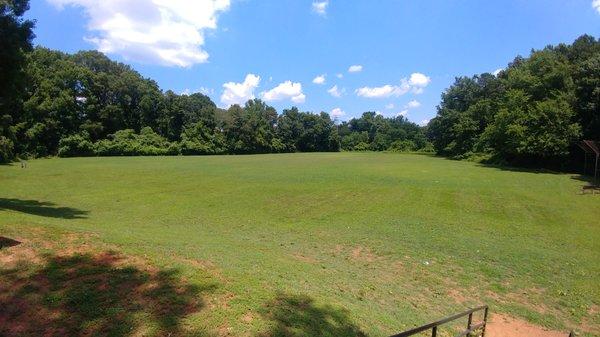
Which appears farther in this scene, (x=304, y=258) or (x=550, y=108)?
(x=550, y=108)

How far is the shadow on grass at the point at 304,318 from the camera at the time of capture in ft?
20.5

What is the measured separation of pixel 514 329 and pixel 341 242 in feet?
24.7

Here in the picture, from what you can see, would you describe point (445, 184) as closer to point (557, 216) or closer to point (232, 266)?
point (557, 216)

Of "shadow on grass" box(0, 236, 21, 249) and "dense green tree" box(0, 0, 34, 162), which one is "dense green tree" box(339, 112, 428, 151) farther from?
"shadow on grass" box(0, 236, 21, 249)

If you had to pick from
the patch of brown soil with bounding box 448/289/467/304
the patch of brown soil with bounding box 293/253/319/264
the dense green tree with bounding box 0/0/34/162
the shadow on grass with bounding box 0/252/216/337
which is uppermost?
the dense green tree with bounding box 0/0/34/162

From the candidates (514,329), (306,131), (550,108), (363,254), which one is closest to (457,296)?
(514,329)

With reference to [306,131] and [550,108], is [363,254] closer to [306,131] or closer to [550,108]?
[550,108]

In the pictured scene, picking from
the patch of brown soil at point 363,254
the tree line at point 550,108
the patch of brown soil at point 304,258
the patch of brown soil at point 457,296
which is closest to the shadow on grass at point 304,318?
the patch of brown soil at point 457,296

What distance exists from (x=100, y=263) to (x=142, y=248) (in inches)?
68.3

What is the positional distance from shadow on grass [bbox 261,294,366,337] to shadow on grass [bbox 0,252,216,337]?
4.06 ft

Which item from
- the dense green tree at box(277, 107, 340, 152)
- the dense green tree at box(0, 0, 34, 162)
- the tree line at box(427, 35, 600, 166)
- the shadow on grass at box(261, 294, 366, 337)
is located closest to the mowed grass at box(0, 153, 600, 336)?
the shadow on grass at box(261, 294, 366, 337)

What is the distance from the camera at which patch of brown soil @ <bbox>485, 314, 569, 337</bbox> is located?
29.1ft

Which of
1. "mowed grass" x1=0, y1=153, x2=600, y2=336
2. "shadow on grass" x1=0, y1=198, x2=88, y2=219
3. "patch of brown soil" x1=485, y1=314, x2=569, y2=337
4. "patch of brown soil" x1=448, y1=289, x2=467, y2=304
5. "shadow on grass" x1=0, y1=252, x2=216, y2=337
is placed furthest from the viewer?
"shadow on grass" x1=0, y1=198, x2=88, y2=219

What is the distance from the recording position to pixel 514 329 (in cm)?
910
